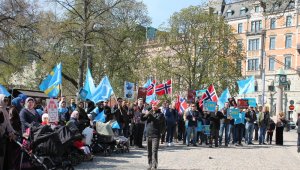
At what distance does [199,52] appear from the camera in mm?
55938

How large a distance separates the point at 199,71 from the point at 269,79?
26.9m

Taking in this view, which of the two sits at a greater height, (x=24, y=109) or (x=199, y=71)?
(x=199, y=71)

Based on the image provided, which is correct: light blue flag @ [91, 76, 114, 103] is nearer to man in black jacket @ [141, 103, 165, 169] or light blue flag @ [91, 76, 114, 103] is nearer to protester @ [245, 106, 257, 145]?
man in black jacket @ [141, 103, 165, 169]

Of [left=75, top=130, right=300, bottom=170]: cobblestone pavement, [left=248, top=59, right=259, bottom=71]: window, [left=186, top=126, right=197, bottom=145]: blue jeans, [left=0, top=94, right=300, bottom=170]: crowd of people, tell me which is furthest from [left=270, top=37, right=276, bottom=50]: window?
[left=75, top=130, right=300, bottom=170]: cobblestone pavement

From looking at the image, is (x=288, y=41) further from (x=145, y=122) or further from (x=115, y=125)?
(x=145, y=122)

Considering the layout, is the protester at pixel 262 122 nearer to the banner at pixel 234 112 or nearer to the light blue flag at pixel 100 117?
the banner at pixel 234 112

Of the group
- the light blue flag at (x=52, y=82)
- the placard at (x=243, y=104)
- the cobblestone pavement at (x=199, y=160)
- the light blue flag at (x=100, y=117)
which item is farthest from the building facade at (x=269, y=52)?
the light blue flag at (x=52, y=82)

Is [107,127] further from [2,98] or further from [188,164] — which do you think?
[2,98]

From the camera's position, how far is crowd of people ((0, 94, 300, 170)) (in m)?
10.2

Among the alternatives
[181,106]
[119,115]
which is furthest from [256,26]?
[119,115]

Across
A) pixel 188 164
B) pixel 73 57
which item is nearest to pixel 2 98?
pixel 188 164

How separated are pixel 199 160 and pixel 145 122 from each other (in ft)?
7.89

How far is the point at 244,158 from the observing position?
16.2m

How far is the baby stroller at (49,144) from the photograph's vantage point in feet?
34.5
